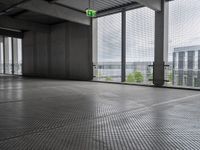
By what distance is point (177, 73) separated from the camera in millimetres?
7246

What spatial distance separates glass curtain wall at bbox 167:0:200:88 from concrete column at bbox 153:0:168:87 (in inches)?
11.9

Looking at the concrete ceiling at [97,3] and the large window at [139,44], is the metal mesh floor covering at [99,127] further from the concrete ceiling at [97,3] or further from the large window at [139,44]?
the concrete ceiling at [97,3]

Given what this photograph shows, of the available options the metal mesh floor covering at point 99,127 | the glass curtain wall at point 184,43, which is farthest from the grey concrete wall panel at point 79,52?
the metal mesh floor covering at point 99,127

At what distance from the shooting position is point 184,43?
7398 mm

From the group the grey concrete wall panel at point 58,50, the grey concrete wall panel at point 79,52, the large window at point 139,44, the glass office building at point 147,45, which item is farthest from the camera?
the grey concrete wall panel at point 58,50

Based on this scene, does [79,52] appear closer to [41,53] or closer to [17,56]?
[41,53]

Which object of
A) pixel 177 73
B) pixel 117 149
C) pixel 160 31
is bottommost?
pixel 117 149

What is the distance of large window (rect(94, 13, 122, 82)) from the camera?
9234 mm

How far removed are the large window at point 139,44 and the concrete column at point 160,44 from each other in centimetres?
64

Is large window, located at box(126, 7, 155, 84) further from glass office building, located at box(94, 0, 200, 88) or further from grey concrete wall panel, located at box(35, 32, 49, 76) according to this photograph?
grey concrete wall panel, located at box(35, 32, 49, 76)

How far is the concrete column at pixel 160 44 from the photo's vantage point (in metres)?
7.14

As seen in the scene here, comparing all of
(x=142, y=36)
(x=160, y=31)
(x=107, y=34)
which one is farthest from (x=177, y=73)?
(x=107, y=34)

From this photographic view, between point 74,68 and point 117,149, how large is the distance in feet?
29.8

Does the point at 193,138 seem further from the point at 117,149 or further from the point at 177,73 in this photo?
the point at 177,73
